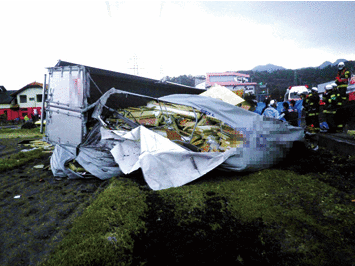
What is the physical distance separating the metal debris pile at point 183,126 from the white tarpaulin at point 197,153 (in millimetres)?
203

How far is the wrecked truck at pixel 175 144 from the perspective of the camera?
3.65m

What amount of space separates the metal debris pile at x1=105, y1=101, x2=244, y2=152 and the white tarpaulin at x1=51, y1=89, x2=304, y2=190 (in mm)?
203

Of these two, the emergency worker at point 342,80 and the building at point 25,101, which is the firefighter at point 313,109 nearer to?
the emergency worker at point 342,80

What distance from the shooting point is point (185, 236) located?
7.02 feet

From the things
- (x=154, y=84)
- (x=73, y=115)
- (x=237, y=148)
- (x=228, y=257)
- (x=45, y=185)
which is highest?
(x=154, y=84)

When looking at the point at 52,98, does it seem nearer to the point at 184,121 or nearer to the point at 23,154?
the point at 23,154

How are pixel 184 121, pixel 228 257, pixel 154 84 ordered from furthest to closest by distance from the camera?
pixel 154 84 → pixel 184 121 → pixel 228 257

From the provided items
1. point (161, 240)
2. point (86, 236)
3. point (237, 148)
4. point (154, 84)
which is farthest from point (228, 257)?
point (154, 84)

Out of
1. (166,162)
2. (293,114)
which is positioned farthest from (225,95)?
(166,162)

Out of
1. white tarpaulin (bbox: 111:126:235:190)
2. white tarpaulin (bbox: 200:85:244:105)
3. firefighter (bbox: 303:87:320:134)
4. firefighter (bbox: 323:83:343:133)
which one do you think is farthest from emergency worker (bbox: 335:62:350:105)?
white tarpaulin (bbox: 111:126:235:190)

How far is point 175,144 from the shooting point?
12.7 feet

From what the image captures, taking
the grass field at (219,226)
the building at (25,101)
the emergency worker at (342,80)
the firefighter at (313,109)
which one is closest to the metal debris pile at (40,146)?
the grass field at (219,226)

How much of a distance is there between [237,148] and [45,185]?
3.39 metres

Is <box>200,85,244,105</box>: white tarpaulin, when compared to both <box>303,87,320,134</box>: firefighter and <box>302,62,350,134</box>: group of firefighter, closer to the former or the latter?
<box>302,62,350,134</box>: group of firefighter
